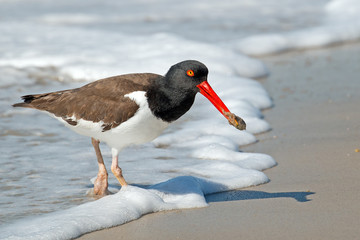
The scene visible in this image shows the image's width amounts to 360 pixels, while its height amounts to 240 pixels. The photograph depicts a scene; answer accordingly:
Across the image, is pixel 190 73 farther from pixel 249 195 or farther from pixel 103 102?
pixel 249 195

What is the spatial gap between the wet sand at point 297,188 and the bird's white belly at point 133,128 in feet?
2.43

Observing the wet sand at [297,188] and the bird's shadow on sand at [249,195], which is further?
the bird's shadow on sand at [249,195]

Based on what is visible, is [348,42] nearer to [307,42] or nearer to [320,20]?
[307,42]

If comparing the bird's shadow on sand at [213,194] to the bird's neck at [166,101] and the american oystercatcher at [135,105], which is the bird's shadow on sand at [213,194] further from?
the bird's neck at [166,101]

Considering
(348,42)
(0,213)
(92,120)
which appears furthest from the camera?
(348,42)

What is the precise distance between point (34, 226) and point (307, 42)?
32.3 ft

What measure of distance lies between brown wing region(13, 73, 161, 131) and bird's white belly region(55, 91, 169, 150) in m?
0.04

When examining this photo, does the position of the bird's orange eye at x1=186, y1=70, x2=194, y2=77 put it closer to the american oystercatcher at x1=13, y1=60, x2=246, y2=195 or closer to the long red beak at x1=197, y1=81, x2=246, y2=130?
the american oystercatcher at x1=13, y1=60, x2=246, y2=195

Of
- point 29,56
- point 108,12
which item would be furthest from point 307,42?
point 108,12

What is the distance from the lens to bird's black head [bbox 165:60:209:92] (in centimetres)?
500

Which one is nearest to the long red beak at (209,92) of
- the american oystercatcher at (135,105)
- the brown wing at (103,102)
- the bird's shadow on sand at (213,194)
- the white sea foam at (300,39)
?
the american oystercatcher at (135,105)

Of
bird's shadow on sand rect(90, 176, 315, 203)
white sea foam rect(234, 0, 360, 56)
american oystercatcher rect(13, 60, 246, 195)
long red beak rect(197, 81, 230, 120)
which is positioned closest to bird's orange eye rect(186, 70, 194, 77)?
american oystercatcher rect(13, 60, 246, 195)

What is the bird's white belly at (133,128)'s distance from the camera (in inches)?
195

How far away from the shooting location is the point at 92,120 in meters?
5.23
